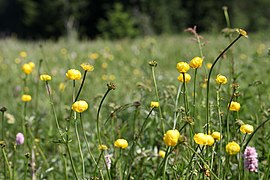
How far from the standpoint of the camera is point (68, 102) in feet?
8.59

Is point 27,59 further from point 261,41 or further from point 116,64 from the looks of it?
point 261,41

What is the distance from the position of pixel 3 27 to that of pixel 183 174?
31987 millimetres

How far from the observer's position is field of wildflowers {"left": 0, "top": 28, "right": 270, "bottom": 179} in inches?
36.6

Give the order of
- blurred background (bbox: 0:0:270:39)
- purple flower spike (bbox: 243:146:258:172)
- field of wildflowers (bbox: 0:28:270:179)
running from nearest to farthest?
field of wildflowers (bbox: 0:28:270:179) → purple flower spike (bbox: 243:146:258:172) → blurred background (bbox: 0:0:270:39)

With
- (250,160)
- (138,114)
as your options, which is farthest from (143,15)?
(250,160)

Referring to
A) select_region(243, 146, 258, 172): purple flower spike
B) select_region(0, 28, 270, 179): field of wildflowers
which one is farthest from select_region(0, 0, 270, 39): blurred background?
select_region(243, 146, 258, 172): purple flower spike

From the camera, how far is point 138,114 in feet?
4.86

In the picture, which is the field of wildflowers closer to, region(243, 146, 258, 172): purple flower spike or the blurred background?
region(243, 146, 258, 172): purple flower spike

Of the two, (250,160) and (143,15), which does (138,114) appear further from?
(143,15)

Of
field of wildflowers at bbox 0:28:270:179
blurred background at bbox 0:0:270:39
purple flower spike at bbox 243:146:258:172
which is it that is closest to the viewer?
field of wildflowers at bbox 0:28:270:179

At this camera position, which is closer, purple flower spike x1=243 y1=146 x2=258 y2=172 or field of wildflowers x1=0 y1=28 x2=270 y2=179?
field of wildflowers x1=0 y1=28 x2=270 y2=179

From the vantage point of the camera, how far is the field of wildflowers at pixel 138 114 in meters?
0.93

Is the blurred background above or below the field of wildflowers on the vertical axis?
above

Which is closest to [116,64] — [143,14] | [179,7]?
[143,14]
